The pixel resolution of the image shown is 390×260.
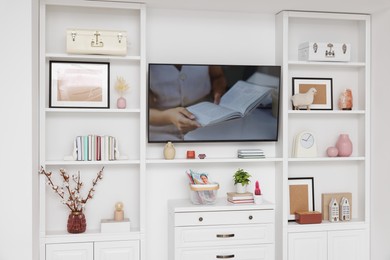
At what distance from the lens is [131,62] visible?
427 cm

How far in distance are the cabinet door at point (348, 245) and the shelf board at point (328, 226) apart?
43 millimetres

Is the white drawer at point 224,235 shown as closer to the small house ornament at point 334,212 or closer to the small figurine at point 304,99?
the small house ornament at point 334,212

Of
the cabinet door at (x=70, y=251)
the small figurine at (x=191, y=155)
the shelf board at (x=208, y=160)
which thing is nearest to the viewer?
the cabinet door at (x=70, y=251)

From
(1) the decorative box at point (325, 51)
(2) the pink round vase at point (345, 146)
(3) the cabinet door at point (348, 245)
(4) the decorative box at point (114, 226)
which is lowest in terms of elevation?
(3) the cabinet door at point (348, 245)

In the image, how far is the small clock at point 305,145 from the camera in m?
4.42

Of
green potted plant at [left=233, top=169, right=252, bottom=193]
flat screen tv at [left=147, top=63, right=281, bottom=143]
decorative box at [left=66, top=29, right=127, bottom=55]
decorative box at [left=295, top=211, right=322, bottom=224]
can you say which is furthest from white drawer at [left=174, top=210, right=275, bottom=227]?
decorative box at [left=66, top=29, right=127, bottom=55]

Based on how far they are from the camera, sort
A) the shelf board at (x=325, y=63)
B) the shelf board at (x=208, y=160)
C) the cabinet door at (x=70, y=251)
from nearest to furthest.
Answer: the cabinet door at (x=70, y=251)
the shelf board at (x=208, y=160)
the shelf board at (x=325, y=63)

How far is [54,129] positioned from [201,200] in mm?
1342

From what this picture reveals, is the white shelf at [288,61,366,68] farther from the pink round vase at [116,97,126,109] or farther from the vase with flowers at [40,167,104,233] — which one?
the vase with flowers at [40,167,104,233]

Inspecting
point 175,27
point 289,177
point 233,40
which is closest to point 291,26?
point 233,40

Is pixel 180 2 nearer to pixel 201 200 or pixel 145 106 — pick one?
pixel 145 106

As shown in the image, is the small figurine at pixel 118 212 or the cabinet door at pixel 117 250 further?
the small figurine at pixel 118 212

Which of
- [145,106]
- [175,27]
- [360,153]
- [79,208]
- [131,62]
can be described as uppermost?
[175,27]
